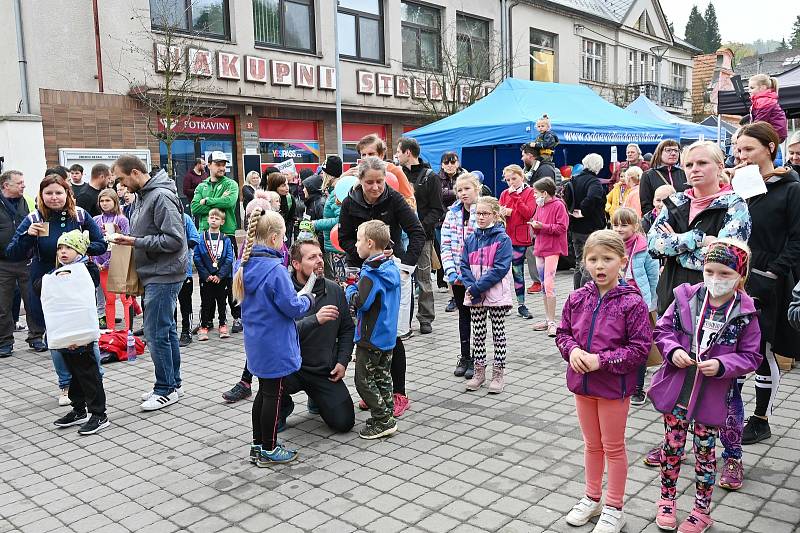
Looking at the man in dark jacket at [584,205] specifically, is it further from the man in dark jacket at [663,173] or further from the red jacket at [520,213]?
the man in dark jacket at [663,173]

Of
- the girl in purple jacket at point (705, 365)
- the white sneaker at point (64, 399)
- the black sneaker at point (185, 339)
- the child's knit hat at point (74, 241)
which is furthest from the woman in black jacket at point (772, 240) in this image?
the black sneaker at point (185, 339)

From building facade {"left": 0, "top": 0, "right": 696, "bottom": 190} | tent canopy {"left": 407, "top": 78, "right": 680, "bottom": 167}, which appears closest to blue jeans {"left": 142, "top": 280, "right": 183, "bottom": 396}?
tent canopy {"left": 407, "top": 78, "right": 680, "bottom": 167}

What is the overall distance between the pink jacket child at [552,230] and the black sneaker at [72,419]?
5.35 meters

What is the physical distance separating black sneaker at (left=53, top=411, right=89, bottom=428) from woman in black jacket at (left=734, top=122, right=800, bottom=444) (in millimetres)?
5043

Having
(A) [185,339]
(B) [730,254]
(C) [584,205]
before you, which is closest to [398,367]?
(B) [730,254]

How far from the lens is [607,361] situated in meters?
3.39

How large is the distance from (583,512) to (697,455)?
0.66 m

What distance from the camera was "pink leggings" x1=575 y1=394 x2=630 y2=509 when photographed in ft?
11.4

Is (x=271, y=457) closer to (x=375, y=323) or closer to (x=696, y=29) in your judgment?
(x=375, y=323)

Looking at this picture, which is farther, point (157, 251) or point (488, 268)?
point (488, 268)

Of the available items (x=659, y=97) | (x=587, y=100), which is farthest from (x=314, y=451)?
(x=659, y=97)

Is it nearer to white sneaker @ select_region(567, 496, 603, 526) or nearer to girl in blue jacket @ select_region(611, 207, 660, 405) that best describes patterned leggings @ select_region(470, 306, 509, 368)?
girl in blue jacket @ select_region(611, 207, 660, 405)

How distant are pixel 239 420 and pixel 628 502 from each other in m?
3.05

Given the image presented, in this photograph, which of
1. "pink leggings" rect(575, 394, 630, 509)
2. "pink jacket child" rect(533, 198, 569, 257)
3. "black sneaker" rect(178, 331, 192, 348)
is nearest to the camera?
"pink leggings" rect(575, 394, 630, 509)
